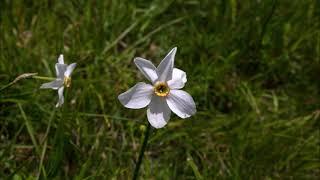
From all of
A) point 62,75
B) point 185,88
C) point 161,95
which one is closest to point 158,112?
point 161,95

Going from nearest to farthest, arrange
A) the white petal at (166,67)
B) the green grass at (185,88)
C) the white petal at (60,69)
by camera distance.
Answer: the white petal at (166,67) < the white petal at (60,69) < the green grass at (185,88)

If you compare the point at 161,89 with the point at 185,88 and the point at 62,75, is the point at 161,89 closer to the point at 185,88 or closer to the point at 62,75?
the point at 62,75

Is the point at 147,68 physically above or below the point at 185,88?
above

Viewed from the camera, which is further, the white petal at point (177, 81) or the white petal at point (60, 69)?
the white petal at point (60, 69)

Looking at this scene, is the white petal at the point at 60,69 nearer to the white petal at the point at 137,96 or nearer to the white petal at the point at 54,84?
the white petal at the point at 54,84

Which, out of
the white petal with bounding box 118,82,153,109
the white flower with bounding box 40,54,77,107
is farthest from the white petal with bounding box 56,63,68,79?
the white petal with bounding box 118,82,153,109

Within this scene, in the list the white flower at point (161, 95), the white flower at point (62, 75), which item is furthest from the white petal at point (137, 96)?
the white flower at point (62, 75)

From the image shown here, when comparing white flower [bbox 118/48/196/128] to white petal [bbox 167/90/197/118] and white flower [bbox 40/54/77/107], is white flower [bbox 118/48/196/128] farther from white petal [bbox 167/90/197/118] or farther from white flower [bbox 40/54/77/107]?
white flower [bbox 40/54/77/107]
